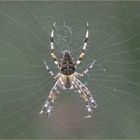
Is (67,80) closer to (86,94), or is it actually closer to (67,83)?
(67,83)

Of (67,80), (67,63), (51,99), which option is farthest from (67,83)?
(67,63)

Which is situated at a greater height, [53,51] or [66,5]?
[66,5]

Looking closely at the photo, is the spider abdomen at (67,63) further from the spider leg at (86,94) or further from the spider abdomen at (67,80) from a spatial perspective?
the spider leg at (86,94)

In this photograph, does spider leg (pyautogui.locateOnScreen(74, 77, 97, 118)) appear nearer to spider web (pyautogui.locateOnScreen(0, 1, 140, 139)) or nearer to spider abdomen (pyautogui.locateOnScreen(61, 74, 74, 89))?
spider abdomen (pyautogui.locateOnScreen(61, 74, 74, 89))

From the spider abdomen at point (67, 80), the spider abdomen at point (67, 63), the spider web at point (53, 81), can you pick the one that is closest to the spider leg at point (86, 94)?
the spider abdomen at point (67, 80)

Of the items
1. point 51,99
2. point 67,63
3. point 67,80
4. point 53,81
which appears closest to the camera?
point 67,63

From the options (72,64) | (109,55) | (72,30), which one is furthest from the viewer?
(109,55)

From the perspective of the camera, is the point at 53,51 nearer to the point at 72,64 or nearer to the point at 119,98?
the point at 72,64

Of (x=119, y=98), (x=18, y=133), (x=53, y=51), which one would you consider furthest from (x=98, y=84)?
(x=53, y=51)
